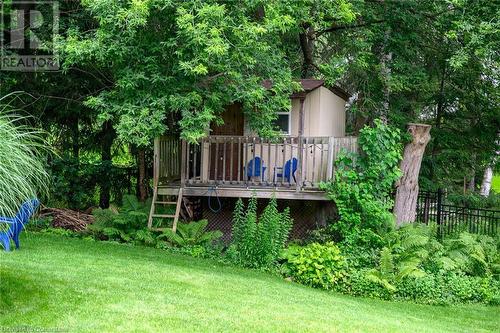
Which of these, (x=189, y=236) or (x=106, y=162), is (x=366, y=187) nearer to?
(x=189, y=236)

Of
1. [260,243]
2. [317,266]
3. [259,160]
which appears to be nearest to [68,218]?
[259,160]

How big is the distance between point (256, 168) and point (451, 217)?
205 inches

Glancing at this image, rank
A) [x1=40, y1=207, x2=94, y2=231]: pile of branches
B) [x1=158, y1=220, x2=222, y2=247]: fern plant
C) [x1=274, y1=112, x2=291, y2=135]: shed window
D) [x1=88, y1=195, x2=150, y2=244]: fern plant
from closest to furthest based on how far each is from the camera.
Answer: [x1=158, y1=220, x2=222, y2=247]: fern plant
[x1=88, y1=195, x2=150, y2=244]: fern plant
[x1=40, y1=207, x2=94, y2=231]: pile of branches
[x1=274, y1=112, x2=291, y2=135]: shed window

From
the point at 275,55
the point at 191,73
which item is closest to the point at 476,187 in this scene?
the point at 275,55

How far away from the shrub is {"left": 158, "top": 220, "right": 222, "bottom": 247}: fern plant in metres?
1.96

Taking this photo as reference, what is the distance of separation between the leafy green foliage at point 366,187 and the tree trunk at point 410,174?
0.62 meters

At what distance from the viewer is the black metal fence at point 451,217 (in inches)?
544

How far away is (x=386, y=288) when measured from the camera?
391 inches

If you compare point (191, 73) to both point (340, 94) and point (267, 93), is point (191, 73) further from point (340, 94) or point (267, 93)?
point (340, 94)

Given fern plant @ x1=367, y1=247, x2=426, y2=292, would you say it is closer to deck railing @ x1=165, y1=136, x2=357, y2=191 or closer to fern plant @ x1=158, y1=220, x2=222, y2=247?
deck railing @ x1=165, y1=136, x2=357, y2=191

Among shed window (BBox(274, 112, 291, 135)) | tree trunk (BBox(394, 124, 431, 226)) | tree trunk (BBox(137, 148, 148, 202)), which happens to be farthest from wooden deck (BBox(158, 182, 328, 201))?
tree trunk (BBox(137, 148, 148, 202))

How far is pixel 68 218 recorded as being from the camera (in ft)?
44.1

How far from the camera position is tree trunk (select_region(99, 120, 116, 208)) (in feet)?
51.9

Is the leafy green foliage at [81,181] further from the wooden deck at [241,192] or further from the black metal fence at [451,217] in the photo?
the black metal fence at [451,217]
